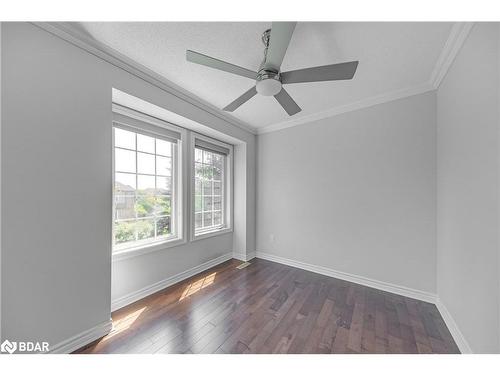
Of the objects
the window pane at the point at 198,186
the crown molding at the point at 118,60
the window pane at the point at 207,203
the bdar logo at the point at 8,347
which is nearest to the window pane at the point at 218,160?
the window pane at the point at 198,186

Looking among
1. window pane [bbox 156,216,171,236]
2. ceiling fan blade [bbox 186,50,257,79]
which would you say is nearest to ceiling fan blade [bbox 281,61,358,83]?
ceiling fan blade [bbox 186,50,257,79]

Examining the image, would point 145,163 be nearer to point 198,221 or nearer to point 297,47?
point 198,221

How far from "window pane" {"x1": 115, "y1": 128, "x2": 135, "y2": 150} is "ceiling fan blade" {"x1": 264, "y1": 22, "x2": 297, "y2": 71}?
166 cm

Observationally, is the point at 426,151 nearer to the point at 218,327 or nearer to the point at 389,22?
the point at 389,22

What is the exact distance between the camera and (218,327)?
1.53m

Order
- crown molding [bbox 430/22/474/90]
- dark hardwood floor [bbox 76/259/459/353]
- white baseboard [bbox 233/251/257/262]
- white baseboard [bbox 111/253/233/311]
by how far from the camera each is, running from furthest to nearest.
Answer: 1. white baseboard [bbox 233/251/257/262]
2. white baseboard [bbox 111/253/233/311]
3. dark hardwood floor [bbox 76/259/459/353]
4. crown molding [bbox 430/22/474/90]

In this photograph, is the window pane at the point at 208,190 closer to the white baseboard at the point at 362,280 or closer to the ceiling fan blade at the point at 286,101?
the white baseboard at the point at 362,280

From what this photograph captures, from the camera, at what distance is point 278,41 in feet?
3.54

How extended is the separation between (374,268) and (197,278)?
2.27 metres

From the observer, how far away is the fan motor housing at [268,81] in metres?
1.29

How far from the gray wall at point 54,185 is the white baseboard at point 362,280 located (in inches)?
90.4

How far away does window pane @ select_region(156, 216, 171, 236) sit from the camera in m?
2.29

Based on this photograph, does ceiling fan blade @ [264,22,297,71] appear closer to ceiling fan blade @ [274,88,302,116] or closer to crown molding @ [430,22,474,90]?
ceiling fan blade @ [274,88,302,116]

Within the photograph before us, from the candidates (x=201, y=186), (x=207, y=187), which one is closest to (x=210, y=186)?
(x=207, y=187)
